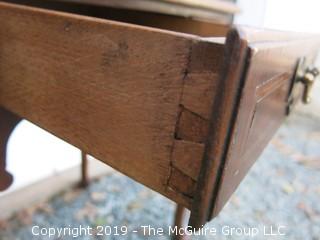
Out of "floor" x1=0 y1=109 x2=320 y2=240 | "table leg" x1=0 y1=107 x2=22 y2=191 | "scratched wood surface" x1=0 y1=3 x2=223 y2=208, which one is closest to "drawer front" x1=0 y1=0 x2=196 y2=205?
"scratched wood surface" x1=0 y1=3 x2=223 y2=208

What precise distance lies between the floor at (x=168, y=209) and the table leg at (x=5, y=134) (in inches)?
11.2

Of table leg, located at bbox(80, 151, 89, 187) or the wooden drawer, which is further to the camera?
table leg, located at bbox(80, 151, 89, 187)

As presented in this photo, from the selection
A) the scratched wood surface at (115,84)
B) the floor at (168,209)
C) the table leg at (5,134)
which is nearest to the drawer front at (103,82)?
the scratched wood surface at (115,84)

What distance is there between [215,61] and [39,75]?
0.82ft

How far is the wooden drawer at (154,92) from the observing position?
0.75 feet

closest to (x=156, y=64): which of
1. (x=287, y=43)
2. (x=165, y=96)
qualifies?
(x=165, y=96)

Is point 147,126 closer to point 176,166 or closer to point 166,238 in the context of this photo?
point 176,166

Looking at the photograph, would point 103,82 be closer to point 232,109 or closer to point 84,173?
point 232,109

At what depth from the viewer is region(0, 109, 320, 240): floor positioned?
925 millimetres

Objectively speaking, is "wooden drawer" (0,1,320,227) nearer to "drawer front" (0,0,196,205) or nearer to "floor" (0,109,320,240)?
"drawer front" (0,0,196,205)

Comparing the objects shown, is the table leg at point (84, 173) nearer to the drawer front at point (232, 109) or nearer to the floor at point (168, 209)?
the floor at point (168, 209)

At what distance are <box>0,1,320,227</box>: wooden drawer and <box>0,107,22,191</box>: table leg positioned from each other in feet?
0.70

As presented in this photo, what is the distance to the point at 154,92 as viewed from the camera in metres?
0.27

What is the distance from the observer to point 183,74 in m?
0.25
